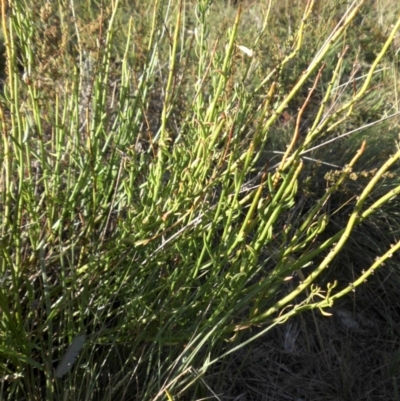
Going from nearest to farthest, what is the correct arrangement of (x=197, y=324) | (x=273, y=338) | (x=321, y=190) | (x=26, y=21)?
(x=26, y=21)
(x=197, y=324)
(x=273, y=338)
(x=321, y=190)

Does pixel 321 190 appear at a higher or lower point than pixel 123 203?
lower

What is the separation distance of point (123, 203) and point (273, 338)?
799 mm

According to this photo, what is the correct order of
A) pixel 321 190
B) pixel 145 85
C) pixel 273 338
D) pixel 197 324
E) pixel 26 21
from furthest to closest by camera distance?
1. pixel 321 190
2. pixel 273 338
3. pixel 145 85
4. pixel 197 324
5. pixel 26 21

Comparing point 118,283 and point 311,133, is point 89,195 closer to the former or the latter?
point 118,283

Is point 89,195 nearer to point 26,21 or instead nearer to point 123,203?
point 123,203

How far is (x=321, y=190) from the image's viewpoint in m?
2.73

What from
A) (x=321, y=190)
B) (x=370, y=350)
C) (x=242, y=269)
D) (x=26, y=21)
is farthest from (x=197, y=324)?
(x=321, y=190)

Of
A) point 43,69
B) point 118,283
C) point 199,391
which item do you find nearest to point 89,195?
point 118,283

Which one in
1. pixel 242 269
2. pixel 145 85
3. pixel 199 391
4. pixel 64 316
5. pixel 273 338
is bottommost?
pixel 273 338

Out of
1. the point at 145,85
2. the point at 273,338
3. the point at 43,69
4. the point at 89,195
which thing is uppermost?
the point at 43,69

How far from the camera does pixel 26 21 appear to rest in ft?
4.81

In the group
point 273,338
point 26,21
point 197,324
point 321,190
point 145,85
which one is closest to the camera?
point 26,21

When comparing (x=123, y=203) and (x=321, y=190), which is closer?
(x=123, y=203)

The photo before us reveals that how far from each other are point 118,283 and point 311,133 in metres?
0.65
